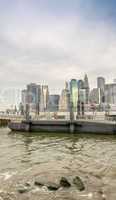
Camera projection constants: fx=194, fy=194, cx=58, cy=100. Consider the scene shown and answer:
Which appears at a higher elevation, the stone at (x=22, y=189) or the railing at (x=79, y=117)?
the railing at (x=79, y=117)

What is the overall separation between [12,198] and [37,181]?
1.68 metres

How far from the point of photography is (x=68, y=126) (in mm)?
38750

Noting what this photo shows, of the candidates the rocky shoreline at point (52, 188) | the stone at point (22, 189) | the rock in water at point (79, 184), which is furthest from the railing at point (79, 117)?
the stone at point (22, 189)

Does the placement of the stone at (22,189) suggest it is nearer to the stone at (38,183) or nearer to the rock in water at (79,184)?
the stone at (38,183)

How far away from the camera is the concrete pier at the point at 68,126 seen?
35656 mm

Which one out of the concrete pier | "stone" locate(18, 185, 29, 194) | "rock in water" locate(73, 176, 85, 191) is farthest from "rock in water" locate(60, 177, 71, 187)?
the concrete pier

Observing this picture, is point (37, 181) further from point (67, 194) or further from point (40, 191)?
point (67, 194)

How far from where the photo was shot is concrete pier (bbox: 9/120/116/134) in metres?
A: 35.7

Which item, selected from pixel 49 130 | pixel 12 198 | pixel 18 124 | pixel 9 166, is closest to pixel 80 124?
pixel 49 130

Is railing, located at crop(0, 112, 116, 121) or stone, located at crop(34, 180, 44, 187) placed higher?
railing, located at crop(0, 112, 116, 121)

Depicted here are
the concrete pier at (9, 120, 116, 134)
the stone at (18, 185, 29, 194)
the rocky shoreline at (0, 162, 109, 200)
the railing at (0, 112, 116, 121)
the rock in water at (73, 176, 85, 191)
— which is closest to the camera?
the rocky shoreline at (0, 162, 109, 200)

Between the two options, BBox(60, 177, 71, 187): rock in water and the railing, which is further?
the railing

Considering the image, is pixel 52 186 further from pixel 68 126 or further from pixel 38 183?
pixel 68 126

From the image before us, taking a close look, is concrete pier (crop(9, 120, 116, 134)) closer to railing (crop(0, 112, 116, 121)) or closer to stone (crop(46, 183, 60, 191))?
railing (crop(0, 112, 116, 121))
